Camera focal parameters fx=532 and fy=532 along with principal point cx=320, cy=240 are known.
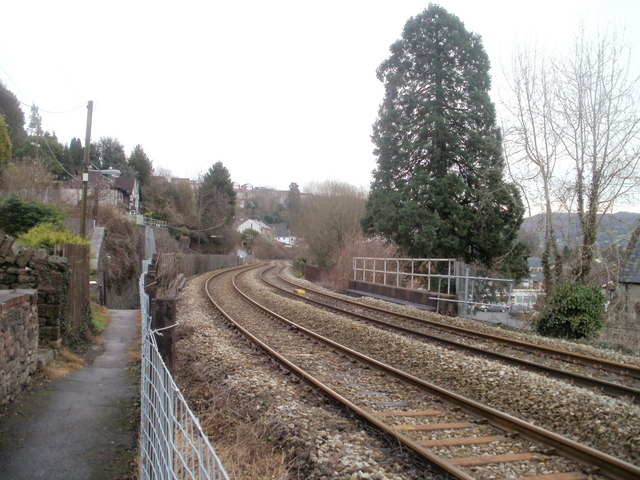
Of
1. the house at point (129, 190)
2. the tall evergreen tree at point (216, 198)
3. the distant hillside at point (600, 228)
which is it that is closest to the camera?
the distant hillside at point (600, 228)

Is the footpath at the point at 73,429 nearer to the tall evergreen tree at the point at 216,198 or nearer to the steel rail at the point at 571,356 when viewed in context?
the steel rail at the point at 571,356

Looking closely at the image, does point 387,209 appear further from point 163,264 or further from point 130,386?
point 130,386

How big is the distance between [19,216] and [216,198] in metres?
40.8

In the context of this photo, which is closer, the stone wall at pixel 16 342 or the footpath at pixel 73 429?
the footpath at pixel 73 429

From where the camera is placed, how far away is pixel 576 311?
12984mm

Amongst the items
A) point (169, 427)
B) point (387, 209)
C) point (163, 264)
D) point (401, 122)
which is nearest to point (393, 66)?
point (401, 122)

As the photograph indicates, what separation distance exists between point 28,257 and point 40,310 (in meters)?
0.85

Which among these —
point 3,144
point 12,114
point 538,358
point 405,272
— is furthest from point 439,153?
point 12,114

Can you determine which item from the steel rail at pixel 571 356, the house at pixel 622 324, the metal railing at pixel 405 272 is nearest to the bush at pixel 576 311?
the house at pixel 622 324

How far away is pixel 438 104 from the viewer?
979 inches

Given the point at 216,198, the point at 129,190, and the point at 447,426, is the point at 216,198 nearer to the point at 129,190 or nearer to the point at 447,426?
the point at 129,190

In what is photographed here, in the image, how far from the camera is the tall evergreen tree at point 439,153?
23688 millimetres

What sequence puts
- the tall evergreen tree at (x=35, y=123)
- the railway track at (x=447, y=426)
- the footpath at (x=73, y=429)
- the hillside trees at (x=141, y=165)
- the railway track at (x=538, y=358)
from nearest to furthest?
the footpath at (x=73, y=429) → the railway track at (x=447, y=426) → the railway track at (x=538, y=358) → the hillside trees at (x=141, y=165) → the tall evergreen tree at (x=35, y=123)

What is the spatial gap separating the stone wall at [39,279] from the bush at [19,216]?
15.1 metres
